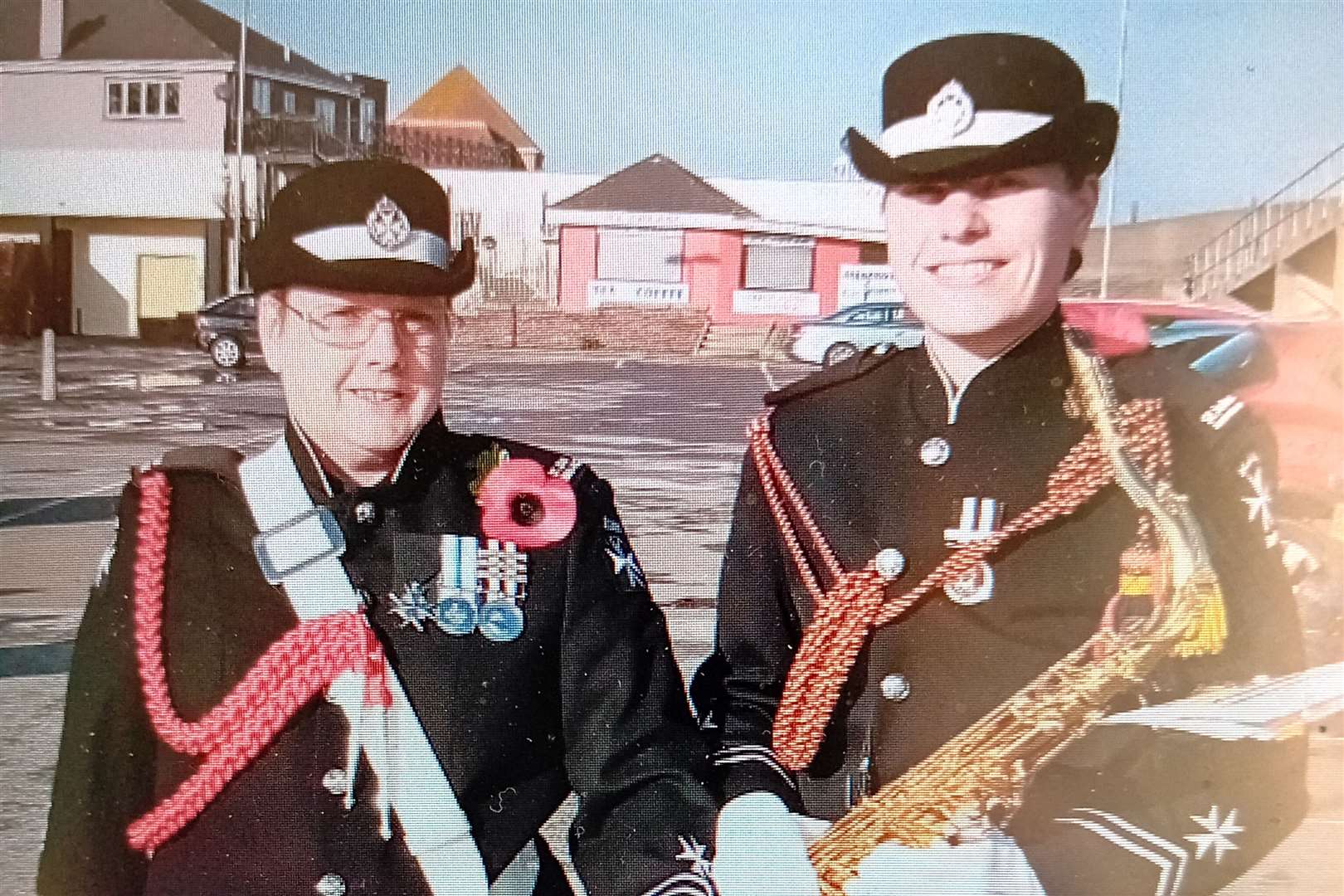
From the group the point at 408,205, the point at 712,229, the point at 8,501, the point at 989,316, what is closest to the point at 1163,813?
the point at 989,316

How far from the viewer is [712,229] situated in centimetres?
186

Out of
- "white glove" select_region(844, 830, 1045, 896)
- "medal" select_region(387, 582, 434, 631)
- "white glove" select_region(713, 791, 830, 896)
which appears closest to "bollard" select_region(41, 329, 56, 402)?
"medal" select_region(387, 582, 434, 631)

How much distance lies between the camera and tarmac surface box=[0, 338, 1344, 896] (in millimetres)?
1810

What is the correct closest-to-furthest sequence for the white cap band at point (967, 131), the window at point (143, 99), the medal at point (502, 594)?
1. the white cap band at point (967, 131)
2. the medal at point (502, 594)
3. the window at point (143, 99)

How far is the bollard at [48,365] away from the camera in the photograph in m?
1.91

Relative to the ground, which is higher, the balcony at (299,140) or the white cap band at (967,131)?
the white cap band at (967,131)

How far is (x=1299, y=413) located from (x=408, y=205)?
1325 millimetres

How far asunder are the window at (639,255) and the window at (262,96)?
20.7 inches

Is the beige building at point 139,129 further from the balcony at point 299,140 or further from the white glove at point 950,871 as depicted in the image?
the white glove at point 950,871

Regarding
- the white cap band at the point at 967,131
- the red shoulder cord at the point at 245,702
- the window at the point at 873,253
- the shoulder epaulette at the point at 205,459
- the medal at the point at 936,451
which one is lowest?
the red shoulder cord at the point at 245,702

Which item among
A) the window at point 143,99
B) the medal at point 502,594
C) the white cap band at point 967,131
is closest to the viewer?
the white cap band at point 967,131

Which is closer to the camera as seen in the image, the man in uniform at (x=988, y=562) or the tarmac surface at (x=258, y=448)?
the man in uniform at (x=988, y=562)

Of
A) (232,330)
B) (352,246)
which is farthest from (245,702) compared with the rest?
(352,246)

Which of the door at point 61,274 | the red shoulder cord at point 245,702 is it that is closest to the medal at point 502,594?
the red shoulder cord at point 245,702
